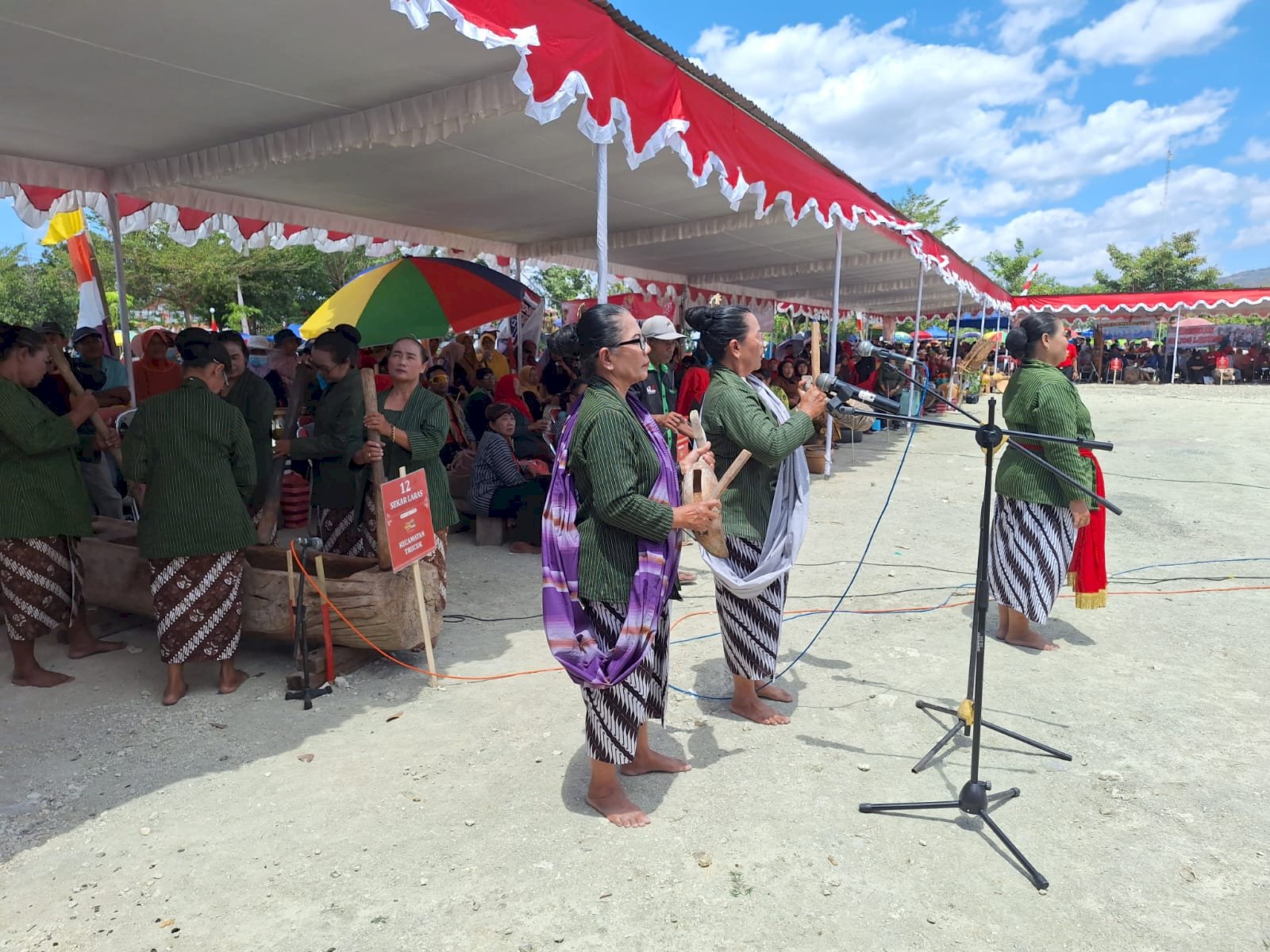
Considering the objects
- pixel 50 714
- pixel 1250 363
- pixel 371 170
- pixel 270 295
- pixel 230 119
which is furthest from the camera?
pixel 1250 363

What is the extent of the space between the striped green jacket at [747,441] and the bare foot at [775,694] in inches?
32.8

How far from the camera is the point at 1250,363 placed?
28453 mm

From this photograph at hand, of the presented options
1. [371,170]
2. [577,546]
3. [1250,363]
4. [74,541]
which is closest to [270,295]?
[371,170]

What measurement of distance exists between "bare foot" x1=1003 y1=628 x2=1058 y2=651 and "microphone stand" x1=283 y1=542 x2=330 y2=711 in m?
3.50

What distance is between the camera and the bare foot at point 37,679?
3.67 meters

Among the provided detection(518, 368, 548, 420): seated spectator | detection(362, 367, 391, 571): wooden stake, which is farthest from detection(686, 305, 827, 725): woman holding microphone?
detection(518, 368, 548, 420): seated spectator

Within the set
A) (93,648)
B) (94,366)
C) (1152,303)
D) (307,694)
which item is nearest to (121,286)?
(94,366)

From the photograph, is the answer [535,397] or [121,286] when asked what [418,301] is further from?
[121,286]

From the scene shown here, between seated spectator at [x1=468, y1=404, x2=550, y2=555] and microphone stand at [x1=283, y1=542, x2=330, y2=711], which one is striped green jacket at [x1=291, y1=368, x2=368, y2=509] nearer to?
microphone stand at [x1=283, y1=542, x2=330, y2=711]

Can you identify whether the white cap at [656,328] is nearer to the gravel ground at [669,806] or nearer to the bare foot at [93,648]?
the gravel ground at [669,806]

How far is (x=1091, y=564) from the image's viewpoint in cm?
410

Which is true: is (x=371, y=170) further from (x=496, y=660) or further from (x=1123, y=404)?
(x=1123, y=404)

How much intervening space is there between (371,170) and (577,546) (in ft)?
16.8

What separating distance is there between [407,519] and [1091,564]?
352cm
